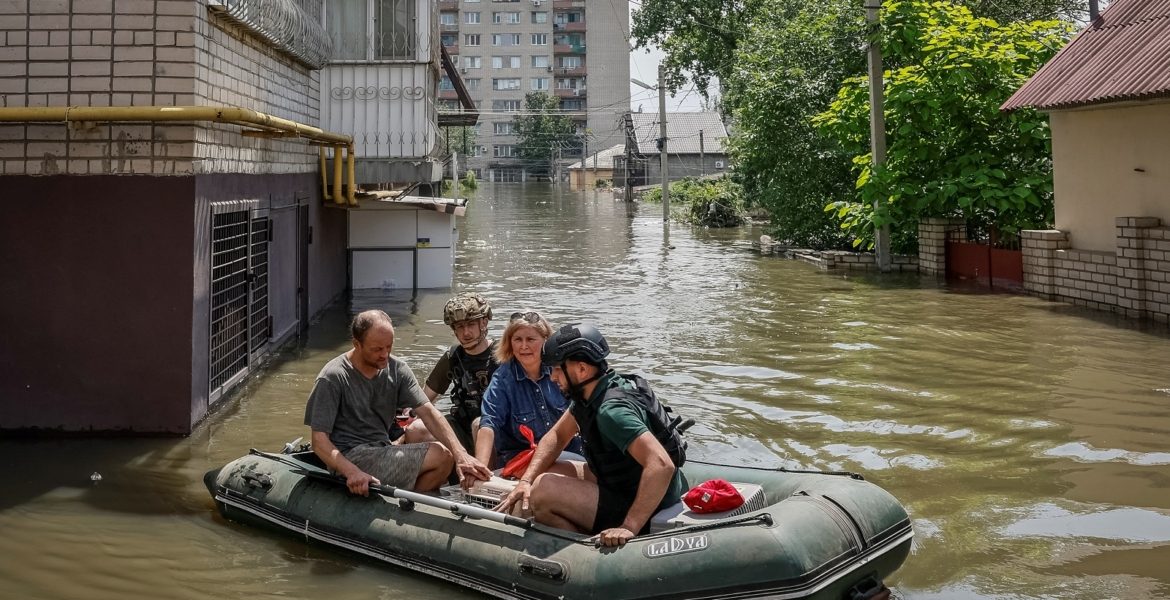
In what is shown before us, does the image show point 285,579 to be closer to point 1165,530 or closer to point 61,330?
point 61,330

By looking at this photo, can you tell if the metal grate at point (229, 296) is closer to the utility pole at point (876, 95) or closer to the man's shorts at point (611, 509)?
the man's shorts at point (611, 509)

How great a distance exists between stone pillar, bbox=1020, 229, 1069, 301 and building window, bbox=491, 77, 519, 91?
83653 millimetres

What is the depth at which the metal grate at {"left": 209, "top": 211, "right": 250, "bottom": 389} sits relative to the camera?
33.0 ft

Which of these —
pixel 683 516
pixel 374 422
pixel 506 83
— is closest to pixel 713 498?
pixel 683 516

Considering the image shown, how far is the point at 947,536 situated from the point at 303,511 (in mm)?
3872

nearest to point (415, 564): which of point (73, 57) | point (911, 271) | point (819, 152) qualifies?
point (73, 57)

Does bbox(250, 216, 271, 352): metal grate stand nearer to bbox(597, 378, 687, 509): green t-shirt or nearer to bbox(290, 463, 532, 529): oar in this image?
bbox(290, 463, 532, 529): oar

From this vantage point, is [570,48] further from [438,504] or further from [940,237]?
[438,504]

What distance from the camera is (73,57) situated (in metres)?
8.91

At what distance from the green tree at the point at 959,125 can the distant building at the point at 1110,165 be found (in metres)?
2.46

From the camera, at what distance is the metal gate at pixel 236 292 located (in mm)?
10070

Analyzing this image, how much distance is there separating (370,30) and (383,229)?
12.3 ft

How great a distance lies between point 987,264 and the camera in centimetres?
2012

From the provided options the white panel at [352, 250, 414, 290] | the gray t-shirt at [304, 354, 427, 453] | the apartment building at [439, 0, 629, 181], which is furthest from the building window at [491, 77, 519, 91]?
the gray t-shirt at [304, 354, 427, 453]
